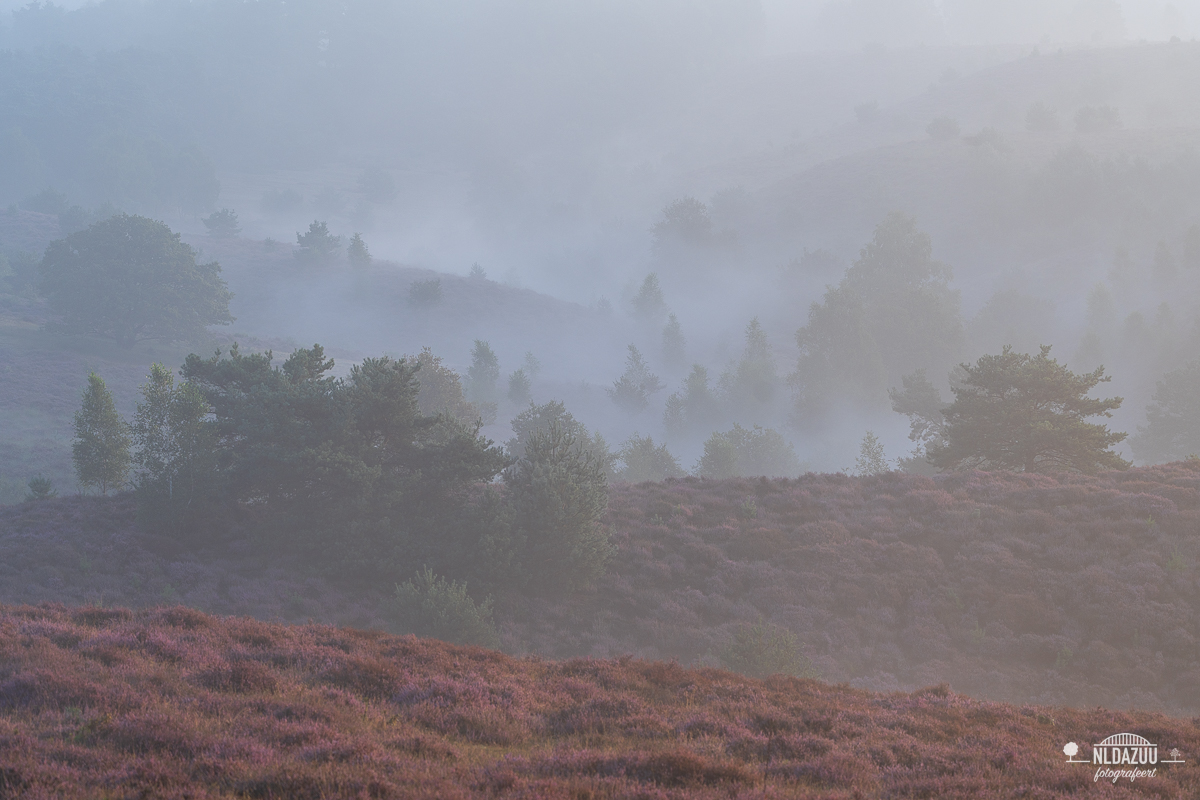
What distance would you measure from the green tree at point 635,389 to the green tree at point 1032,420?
166ft

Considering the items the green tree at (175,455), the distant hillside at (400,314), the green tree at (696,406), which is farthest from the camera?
the distant hillside at (400,314)

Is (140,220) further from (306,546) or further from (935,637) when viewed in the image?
(935,637)

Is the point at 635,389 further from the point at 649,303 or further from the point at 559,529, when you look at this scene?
the point at 559,529

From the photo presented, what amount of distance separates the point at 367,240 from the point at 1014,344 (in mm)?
132721

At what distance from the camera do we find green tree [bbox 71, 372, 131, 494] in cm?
2758

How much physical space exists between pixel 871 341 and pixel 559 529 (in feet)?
220

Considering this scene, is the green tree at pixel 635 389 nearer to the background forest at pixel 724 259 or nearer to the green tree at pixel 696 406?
the background forest at pixel 724 259

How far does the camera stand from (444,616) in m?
16.7

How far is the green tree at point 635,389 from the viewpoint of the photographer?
77.9 m

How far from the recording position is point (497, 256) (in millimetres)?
153875

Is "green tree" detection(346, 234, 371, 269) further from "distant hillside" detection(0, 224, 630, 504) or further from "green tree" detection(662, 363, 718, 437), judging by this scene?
"green tree" detection(662, 363, 718, 437)

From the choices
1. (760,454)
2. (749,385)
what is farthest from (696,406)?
(760,454)

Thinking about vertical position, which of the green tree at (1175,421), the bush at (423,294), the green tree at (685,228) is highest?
the green tree at (685,228)

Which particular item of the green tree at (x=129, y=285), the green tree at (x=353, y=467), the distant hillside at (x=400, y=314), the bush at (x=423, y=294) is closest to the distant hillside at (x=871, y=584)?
the green tree at (x=353, y=467)
